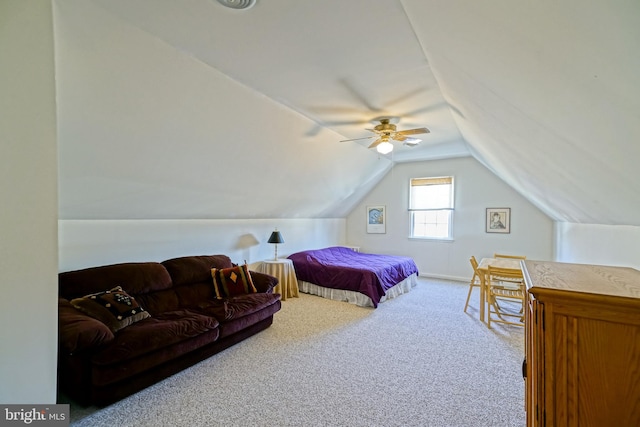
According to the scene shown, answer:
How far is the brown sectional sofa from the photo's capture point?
2051 mm

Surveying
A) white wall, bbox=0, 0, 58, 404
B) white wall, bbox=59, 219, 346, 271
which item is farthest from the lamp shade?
white wall, bbox=0, 0, 58, 404

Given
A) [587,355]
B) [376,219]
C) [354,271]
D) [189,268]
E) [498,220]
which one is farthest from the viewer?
[376,219]

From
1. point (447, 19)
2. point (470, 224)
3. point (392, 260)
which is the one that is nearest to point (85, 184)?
point (447, 19)

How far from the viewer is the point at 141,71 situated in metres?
2.13

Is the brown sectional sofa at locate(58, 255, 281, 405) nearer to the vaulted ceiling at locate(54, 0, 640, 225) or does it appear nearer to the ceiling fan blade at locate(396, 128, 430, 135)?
the vaulted ceiling at locate(54, 0, 640, 225)

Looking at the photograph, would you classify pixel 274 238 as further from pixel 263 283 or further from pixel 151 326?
pixel 151 326

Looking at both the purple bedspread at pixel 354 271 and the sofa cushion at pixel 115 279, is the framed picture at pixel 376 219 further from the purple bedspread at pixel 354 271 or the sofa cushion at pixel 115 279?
the sofa cushion at pixel 115 279

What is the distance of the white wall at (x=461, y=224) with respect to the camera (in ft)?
17.8

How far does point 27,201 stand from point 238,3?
151 centimetres

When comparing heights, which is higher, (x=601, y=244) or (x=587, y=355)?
(x=601, y=244)

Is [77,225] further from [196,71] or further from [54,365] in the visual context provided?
[196,71]

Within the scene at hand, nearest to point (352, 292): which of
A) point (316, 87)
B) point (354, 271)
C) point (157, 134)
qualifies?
point (354, 271)

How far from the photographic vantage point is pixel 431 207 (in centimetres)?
638

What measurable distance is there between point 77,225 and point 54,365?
6.17ft
